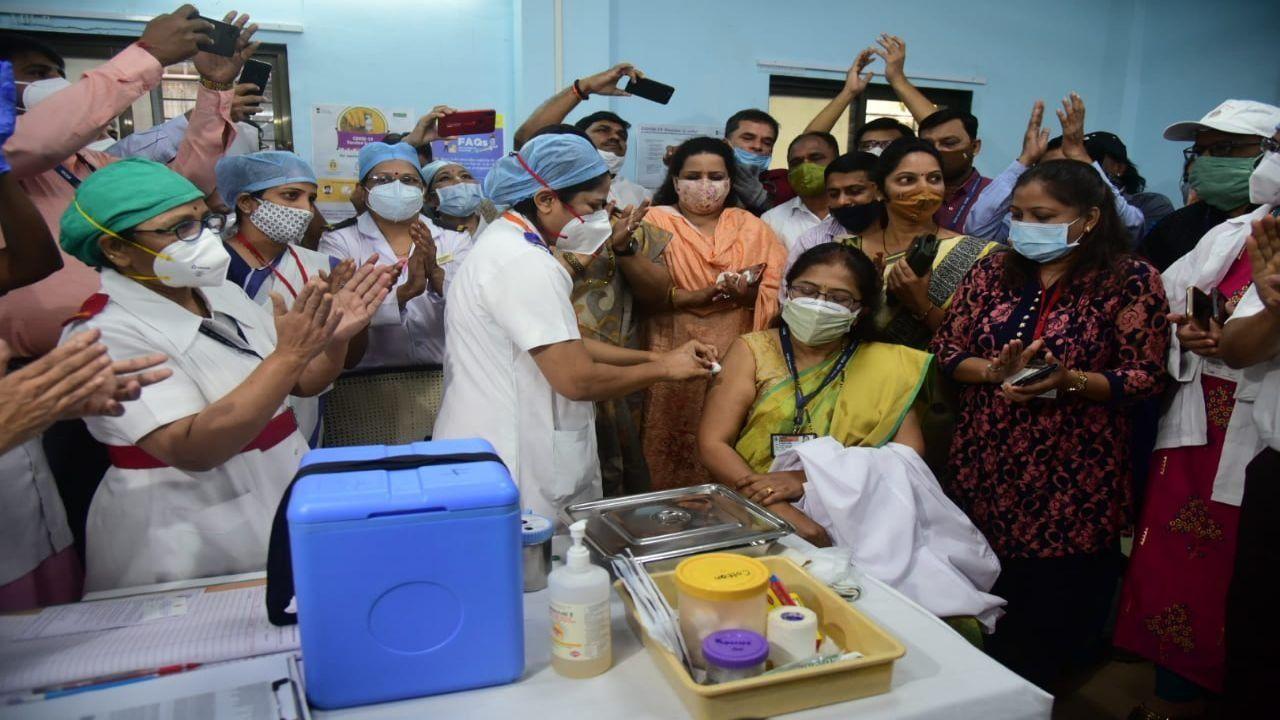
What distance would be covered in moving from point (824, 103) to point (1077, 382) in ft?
13.2

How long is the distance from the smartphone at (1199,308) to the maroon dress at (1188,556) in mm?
136

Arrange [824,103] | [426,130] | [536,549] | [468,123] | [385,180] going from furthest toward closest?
[824,103] → [426,130] → [468,123] → [385,180] → [536,549]

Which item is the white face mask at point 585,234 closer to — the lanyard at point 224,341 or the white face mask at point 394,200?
the lanyard at point 224,341

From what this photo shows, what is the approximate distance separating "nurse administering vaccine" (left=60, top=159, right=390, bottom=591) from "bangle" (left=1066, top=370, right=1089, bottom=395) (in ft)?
6.03

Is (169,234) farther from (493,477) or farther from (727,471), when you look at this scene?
(727,471)

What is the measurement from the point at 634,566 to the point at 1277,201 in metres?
2.01

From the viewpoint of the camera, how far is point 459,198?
11.4 ft

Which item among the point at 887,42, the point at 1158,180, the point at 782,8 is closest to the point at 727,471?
the point at 887,42

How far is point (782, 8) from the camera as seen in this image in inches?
203

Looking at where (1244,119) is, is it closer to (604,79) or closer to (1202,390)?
(1202,390)

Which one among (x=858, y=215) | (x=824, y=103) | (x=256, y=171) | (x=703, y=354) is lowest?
(x=703, y=354)

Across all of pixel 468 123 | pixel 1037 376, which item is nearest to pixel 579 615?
pixel 1037 376

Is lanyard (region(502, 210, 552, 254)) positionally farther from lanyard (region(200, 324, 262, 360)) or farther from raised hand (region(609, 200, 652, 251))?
lanyard (region(200, 324, 262, 360))

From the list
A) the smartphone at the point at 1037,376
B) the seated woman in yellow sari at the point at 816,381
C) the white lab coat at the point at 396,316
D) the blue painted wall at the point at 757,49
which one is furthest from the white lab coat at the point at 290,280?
the blue painted wall at the point at 757,49
